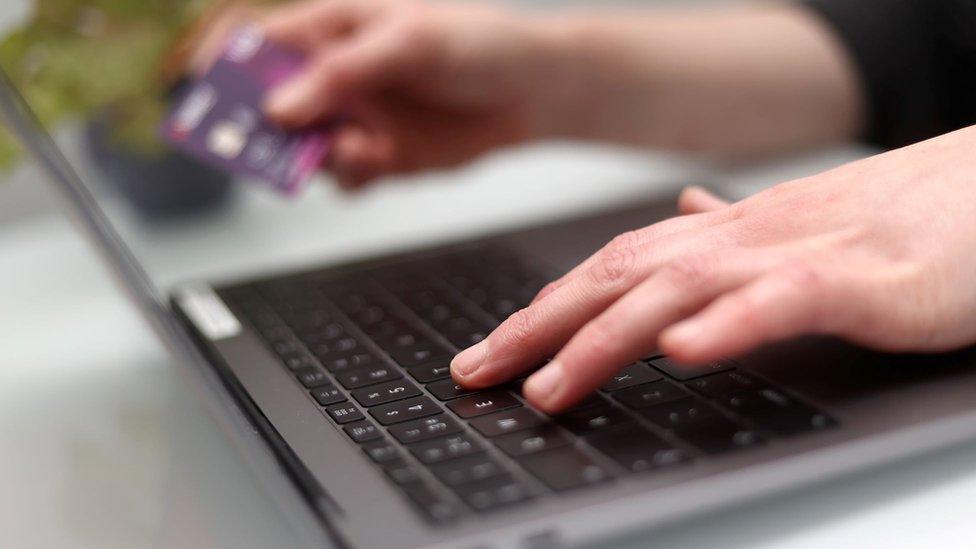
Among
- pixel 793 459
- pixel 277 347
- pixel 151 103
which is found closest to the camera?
pixel 793 459

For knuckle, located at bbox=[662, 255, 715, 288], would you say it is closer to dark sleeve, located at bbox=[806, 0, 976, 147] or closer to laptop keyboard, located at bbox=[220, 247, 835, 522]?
laptop keyboard, located at bbox=[220, 247, 835, 522]

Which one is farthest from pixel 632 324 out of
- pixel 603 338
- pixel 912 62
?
pixel 912 62

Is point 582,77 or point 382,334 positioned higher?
point 582,77

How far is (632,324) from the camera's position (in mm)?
481

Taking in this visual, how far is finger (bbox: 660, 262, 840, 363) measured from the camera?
1.46 feet

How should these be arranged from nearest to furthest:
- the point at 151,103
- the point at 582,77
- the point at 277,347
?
the point at 277,347 < the point at 151,103 < the point at 582,77

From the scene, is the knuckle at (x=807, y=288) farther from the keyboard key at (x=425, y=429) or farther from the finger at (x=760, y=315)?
the keyboard key at (x=425, y=429)

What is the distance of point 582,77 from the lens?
1.05 meters

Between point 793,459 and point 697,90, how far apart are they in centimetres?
72

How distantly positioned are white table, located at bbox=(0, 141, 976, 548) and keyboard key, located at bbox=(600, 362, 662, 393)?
0.26ft

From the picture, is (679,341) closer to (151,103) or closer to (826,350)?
(826,350)

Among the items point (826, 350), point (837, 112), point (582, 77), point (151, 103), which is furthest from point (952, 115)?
point (151, 103)

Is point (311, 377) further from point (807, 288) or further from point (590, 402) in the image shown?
point (807, 288)

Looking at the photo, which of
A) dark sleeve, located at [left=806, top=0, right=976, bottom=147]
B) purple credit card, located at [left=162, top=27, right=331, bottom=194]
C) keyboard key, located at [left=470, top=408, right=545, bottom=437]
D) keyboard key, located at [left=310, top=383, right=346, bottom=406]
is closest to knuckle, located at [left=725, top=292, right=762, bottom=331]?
keyboard key, located at [left=470, top=408, right=545, bottom=437]
